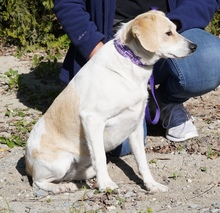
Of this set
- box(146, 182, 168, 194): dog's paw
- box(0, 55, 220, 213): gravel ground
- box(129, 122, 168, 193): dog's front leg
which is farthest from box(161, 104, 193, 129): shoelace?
box(146, 182, 168, 194): dog's paw

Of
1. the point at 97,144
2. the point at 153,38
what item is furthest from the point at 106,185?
the point at 153,38

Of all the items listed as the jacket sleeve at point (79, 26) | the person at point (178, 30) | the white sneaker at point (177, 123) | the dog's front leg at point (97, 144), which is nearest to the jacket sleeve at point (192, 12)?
the person at point (178, 30)

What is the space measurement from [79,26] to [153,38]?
101 centimetres

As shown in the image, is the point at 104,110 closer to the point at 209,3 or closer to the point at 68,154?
the point at 68,154

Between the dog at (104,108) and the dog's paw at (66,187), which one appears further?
the dog's paw at (66,187)

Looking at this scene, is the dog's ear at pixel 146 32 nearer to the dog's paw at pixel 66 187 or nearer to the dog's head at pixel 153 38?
the dog's head at pixel 153 38

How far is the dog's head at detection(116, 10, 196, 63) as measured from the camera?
152 inches

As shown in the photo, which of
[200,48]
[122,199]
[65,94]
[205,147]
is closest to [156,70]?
[200,48]

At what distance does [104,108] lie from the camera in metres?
3.99

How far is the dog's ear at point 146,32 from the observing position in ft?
12.6

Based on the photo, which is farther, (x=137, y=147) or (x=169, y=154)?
(x=169, y=154)

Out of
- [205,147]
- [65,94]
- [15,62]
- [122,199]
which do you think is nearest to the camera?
[122,199]

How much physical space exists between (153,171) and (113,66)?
97 centimetres

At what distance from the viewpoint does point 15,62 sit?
7.21 m
